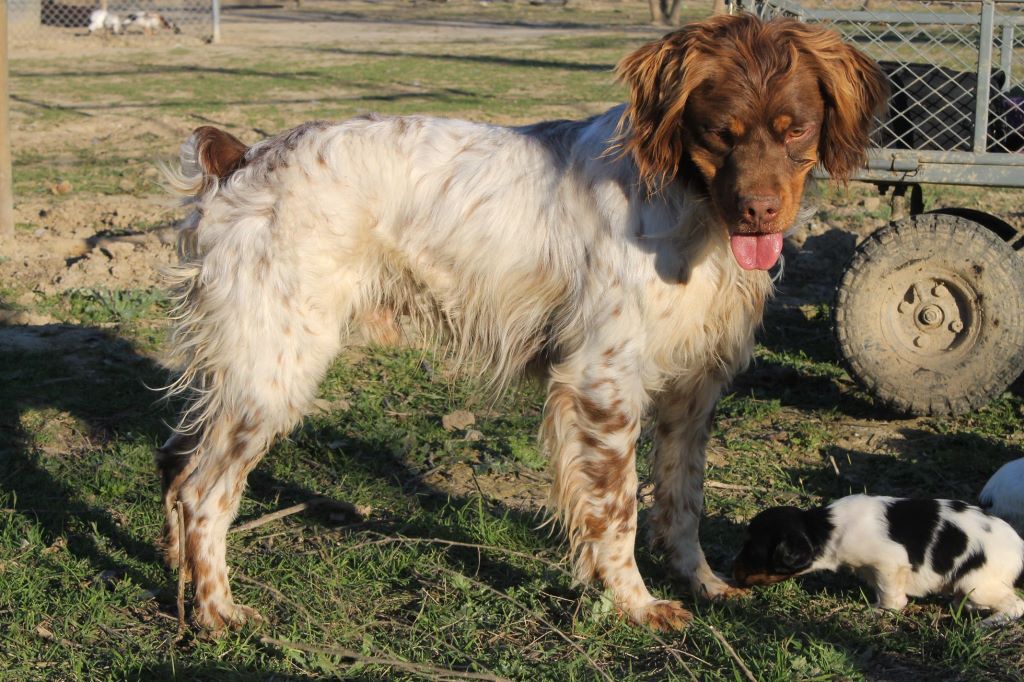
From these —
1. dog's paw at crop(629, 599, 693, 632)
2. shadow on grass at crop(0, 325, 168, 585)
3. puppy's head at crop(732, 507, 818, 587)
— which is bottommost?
shadow on grass at crop(0, 325, 168, 585)

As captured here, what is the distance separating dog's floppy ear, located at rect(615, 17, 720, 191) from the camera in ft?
10.3

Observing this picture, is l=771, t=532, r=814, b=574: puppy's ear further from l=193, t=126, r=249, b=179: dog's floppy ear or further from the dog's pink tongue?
l=193, t=126, r=249, b=179: dog's floppy ear

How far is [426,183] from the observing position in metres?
3.58

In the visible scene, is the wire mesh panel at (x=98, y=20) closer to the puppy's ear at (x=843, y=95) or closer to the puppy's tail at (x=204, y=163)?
the puppy's tail at (x=204, y=163)

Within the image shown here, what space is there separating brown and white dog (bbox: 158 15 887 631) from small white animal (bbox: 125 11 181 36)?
796 inches

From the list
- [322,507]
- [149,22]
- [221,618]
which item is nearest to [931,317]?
[322,507]

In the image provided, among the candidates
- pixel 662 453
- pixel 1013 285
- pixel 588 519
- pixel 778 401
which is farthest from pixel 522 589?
pixel 1013 285

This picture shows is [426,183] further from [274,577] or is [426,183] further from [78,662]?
[78,662]

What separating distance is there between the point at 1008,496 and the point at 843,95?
66.6 inches

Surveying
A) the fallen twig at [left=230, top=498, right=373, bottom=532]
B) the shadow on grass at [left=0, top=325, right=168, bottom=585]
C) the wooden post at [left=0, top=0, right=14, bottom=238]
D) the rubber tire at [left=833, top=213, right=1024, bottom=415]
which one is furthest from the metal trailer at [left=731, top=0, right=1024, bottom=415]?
the wooden post at [left=0, top=0, right=14, bottom=238]

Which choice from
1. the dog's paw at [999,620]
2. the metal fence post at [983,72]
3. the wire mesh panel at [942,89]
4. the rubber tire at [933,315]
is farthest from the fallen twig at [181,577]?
the metal fence post at [983,72]

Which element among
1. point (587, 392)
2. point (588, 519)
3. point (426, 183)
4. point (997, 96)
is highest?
point (997, 96)

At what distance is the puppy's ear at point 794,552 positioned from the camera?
137 inches

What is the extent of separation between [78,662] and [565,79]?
46.5 ft
